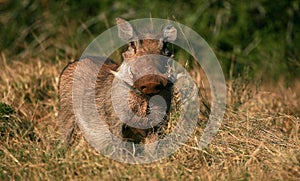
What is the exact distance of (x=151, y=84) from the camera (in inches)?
187

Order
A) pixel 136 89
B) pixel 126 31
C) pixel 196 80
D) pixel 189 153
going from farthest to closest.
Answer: pixel 196 80
pixel 126 31
pixel 136 89
pixel 189 153

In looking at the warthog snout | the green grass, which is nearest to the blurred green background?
the green grass

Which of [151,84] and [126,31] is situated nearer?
[151,84]

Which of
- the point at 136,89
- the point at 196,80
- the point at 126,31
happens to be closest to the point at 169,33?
the point at 126,31

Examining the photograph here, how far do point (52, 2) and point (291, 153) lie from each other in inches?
231

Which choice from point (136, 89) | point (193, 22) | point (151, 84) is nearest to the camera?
point (151, 84)

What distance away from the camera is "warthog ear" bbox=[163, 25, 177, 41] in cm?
527

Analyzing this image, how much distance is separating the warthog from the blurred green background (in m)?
3.35

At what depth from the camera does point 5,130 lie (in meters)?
5.58

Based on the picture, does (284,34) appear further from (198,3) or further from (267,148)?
(267,148)

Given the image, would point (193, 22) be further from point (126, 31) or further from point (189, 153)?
point (189, 153)

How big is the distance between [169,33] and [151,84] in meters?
0.73

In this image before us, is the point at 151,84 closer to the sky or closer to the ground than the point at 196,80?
closer to the sky

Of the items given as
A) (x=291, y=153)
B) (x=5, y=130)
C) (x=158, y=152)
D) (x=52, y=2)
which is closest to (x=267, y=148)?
(x=291, y=153)
